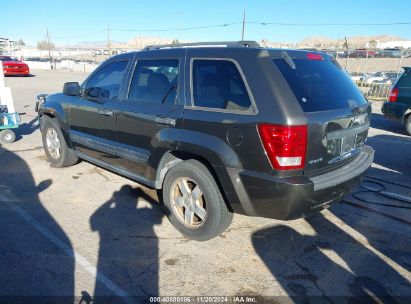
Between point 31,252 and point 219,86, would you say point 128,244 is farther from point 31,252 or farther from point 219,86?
point 219,86

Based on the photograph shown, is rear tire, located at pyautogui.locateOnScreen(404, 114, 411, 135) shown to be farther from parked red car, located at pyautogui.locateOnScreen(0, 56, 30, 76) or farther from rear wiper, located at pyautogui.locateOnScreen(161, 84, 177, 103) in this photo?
parked red car, located at pyautogui.locateOnScreen(0, 56, 30, 76)

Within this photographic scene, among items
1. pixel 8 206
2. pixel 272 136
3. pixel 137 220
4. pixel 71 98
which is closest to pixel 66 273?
pixel 137 220

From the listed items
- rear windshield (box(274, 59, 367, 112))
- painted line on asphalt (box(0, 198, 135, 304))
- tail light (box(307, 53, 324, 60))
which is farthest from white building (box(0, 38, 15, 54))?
rear windshield (box(274, 59, 367, 112))

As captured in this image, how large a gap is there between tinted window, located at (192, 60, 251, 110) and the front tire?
636mm

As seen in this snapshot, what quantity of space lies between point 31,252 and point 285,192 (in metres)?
2.40

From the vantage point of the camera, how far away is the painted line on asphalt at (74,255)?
9.30 ft

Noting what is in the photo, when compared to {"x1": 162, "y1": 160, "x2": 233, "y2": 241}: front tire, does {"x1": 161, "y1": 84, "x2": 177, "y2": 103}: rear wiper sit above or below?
above

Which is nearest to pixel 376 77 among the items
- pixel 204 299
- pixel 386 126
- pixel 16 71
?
pixel 386 126

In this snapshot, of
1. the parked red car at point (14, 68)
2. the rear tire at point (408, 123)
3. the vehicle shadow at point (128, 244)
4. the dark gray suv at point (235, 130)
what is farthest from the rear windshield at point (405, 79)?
the parked red car at point (14, 68)

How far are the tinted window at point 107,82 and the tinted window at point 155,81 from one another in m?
0.33

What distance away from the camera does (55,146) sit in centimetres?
589

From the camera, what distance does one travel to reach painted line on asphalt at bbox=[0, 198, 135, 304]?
283 centimetres

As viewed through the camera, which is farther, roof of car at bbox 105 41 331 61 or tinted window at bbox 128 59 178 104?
tinted window at bbox 128 59 178 104

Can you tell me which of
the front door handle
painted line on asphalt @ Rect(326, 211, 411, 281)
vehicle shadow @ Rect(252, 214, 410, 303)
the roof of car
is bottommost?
vehicle shadow @ Rect(252, 214, 410, 303)
